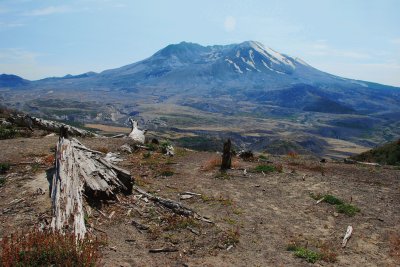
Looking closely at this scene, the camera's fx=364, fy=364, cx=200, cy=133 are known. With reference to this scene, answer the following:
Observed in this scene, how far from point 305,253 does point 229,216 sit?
4158 mm

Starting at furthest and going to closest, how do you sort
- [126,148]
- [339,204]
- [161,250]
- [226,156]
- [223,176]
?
[126,148] → [226,156] → [223,176] → [339,204] → [161,250]

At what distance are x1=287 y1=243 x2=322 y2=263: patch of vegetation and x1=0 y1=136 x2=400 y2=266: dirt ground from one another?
0.17 metres

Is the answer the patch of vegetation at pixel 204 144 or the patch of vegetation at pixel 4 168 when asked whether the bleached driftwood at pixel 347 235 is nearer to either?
the patch of vegetation at pixel 4 168

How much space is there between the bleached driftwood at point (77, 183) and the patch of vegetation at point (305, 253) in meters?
7.21

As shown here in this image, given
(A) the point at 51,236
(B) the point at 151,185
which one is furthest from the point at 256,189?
(A) the point at 51,236

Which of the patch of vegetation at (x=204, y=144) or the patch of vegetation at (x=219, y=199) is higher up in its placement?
the patch of vegetation at (x=219, y=199)

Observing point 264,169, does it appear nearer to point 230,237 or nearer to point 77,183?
point 230,237

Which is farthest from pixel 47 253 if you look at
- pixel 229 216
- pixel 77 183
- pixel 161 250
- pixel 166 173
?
pixel 166 173

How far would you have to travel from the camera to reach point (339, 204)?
18.3m

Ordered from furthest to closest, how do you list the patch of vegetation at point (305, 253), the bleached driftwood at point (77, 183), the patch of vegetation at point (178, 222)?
1. the patch of vegetation at point (178, 222)
2. the patch of vegetation at point (305, 253)
3. the bleached driftwood at point (77, 183)

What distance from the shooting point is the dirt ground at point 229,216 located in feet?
40.4

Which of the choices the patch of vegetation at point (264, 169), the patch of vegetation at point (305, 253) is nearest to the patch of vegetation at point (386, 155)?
the patch of vegetation at point (264, 169)

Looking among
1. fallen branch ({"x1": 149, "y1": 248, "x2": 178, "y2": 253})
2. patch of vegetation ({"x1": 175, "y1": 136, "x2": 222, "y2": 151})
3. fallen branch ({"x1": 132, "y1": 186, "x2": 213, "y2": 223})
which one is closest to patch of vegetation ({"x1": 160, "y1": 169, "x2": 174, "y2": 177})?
fallen branch ({"x1": 132, "y1": 186, "x2": 213, "y2": 223})

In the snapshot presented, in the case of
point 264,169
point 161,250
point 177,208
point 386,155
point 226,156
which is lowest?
point 386,155
